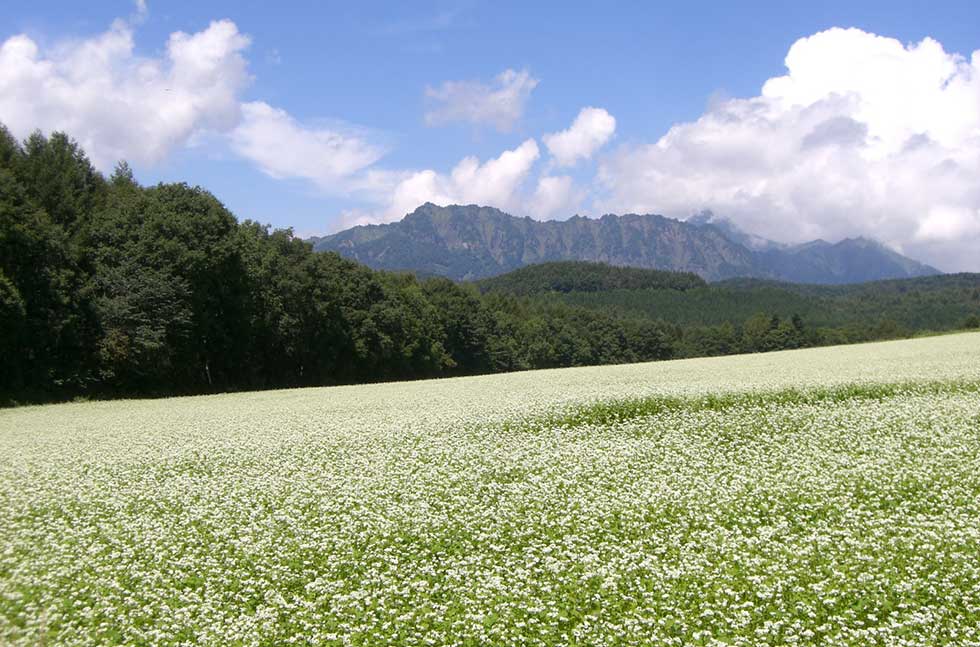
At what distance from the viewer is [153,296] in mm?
48625

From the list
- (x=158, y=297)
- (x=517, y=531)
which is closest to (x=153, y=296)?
(x=158, y=297)

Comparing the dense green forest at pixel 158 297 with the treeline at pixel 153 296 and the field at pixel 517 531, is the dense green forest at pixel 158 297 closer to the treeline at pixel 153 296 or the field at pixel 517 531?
the treeline at pixel 153 296

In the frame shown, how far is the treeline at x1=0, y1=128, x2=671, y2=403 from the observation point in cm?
4528

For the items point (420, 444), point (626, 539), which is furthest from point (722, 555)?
point (420, 444)

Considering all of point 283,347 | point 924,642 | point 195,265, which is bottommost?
point 924,642

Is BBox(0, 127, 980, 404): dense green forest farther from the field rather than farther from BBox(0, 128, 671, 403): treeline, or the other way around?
the field

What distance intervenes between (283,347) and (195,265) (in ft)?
62.9

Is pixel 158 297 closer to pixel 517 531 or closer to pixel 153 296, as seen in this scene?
pixel 153 296

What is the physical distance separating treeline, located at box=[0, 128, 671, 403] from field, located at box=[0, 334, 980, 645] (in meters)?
22.4

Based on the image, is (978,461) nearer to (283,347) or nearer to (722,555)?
(722,555)

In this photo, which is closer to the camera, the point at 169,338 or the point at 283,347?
the point at 169,338

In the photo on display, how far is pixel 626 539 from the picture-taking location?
12.6 metres

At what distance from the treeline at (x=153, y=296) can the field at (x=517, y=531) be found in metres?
22.4

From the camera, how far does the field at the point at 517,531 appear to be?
378 inches
